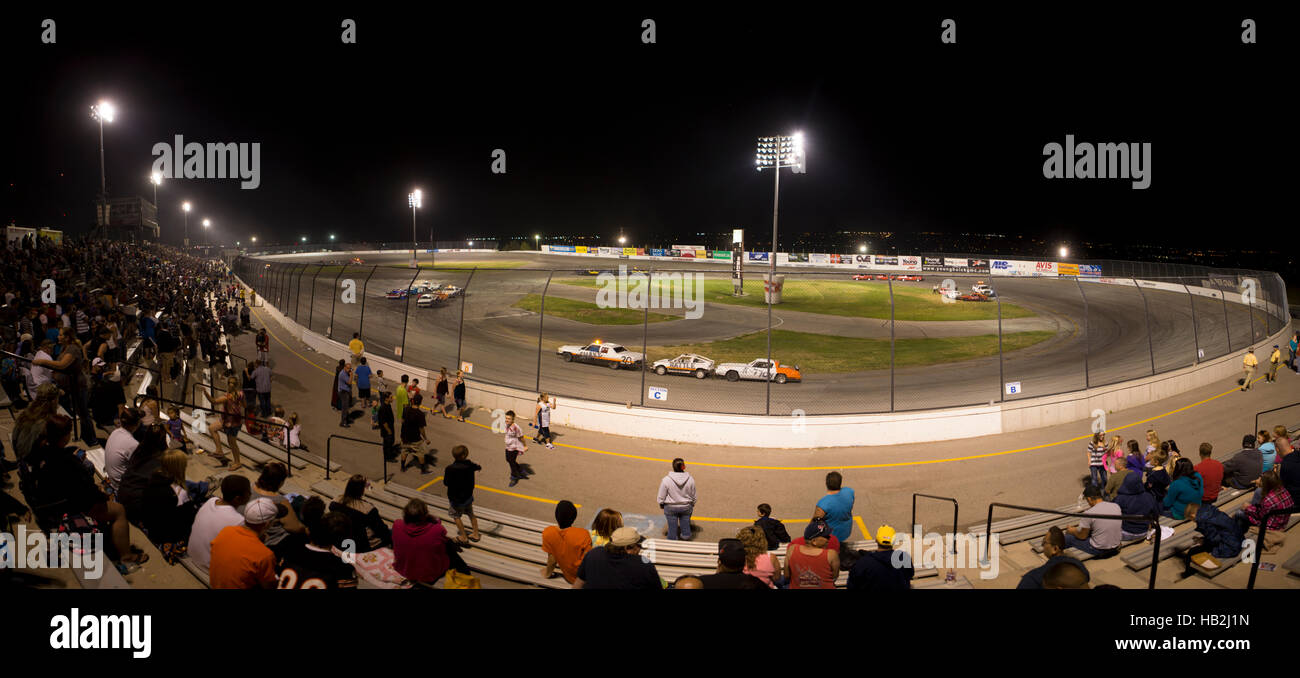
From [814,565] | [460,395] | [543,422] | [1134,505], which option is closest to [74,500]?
[814,565]

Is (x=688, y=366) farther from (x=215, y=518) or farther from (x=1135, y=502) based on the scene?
(x=215, y=518)

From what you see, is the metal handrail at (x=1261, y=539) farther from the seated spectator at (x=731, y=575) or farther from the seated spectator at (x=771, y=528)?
the seated spectator at (x=731, y=575)

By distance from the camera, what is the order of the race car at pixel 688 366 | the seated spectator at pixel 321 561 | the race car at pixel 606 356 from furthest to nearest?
the race car at pixel 606 356 → the race car at pixel 688 366 → the seated spectator at pixel 321 561

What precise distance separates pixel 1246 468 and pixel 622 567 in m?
11.5

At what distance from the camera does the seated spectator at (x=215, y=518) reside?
17.1ft

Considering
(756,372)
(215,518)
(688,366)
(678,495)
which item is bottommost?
(678,495)

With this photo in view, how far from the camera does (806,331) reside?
28.4 metres

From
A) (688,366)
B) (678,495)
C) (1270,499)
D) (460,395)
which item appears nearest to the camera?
(1270,499)

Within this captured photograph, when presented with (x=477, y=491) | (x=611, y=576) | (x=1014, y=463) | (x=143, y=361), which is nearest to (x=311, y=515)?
(x=611, y=576)

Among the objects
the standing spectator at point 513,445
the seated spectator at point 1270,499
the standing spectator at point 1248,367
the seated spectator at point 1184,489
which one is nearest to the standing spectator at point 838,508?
the seated spectator at point 1270,499

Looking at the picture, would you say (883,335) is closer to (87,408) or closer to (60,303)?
(87,408)

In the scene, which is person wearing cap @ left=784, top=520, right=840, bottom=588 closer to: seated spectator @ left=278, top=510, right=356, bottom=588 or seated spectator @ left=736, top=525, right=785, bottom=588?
seated spectator @ left=736, top=525, right=785, bottom=588

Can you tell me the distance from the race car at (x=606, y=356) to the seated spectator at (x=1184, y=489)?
1374 cm

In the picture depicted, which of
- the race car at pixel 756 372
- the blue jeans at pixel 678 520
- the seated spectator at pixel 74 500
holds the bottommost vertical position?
the blue jeans at pixel 678 520
